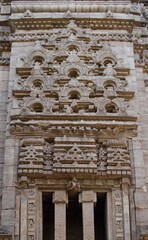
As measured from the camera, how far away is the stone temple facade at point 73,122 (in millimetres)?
13445

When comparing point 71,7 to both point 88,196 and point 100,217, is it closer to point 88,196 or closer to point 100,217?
point 88,196

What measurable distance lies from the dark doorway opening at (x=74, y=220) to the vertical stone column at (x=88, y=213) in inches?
12.9

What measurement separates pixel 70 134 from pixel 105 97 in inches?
57.1

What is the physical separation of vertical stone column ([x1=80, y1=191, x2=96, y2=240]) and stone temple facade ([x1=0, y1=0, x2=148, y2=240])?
0.07ft

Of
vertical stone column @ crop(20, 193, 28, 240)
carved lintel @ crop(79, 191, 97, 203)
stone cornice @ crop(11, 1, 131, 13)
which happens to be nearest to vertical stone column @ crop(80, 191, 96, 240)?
carved lintel @ crop(79, 191, 97, 203)

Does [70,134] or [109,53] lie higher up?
[109,53]

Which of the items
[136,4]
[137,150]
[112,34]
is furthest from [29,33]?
[137,150]

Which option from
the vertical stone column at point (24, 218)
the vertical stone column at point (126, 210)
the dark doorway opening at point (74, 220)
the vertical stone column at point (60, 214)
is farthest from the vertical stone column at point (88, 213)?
the vertical stone column at point (24, 218)

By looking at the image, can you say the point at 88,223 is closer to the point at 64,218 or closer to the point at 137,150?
the point at 64,218

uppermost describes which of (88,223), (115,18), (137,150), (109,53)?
(115,18)

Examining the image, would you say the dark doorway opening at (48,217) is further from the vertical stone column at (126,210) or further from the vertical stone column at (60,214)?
the vertical stone column at (126,210)

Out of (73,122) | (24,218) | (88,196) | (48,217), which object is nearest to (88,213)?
(88,196)

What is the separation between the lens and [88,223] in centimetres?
1329

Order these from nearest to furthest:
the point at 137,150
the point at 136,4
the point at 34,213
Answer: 1. the point at 34,213
2. the point at 137,150
3. the point at 136,4
